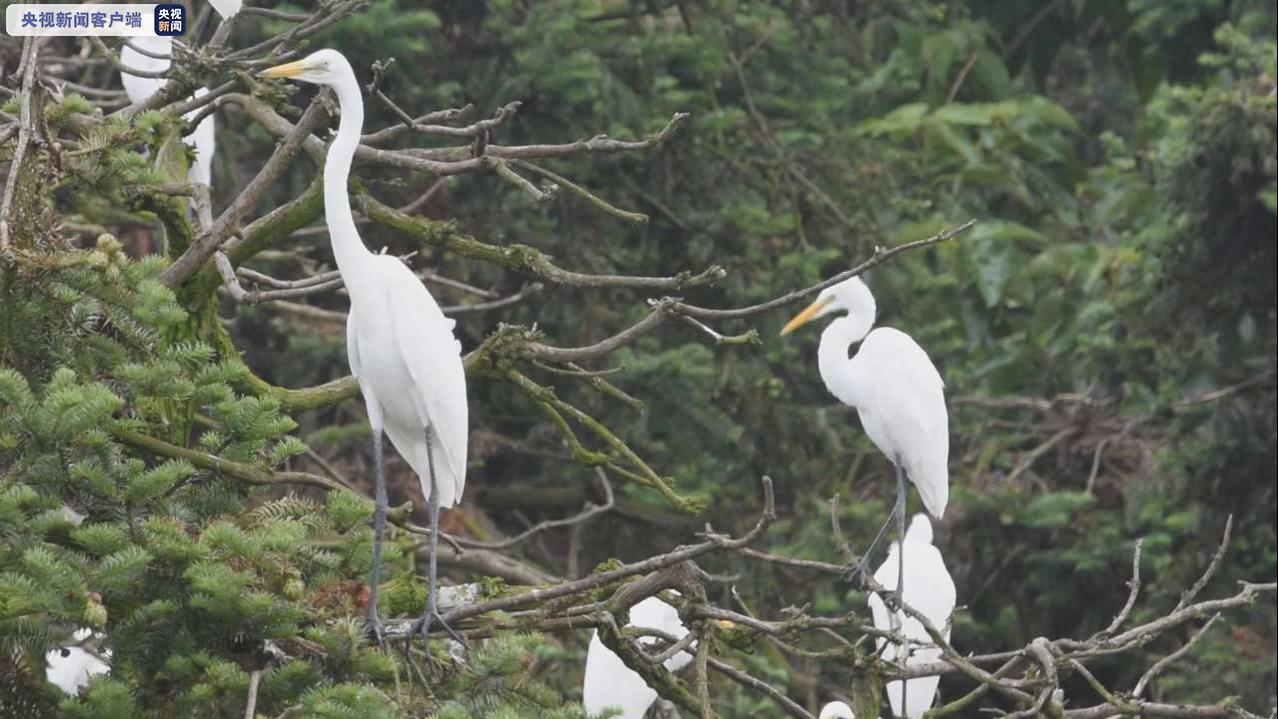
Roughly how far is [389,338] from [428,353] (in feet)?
0.30

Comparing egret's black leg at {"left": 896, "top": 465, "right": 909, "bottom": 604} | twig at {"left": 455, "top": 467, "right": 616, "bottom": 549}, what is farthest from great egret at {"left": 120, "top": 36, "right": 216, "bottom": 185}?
egret's black leg at {"left": 896, "top": 465, "right": 909, "bottom": 604}

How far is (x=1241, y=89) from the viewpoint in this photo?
825 cm

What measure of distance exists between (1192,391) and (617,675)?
410cm

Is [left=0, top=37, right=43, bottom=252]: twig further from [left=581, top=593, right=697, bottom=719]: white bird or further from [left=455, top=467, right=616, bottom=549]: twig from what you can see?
[left=581, top=593, right=697, bottom=719]: white bird

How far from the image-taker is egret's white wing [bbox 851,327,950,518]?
554cm

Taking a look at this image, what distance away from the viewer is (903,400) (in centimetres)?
554

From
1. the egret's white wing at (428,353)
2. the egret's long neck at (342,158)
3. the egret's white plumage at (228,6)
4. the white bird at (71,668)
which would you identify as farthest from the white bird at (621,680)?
the egret's white plumage at (228,6)

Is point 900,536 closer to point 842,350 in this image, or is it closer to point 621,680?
point 842,350

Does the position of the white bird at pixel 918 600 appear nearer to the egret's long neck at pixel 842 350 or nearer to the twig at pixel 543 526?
the egret's long neck at pixel 842 350

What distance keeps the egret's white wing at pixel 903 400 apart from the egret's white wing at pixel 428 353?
1369 mm

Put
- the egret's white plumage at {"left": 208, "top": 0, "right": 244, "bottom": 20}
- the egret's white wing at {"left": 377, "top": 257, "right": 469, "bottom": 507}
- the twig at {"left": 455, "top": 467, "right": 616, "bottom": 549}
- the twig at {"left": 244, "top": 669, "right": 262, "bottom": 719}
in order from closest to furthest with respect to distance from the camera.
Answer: the twig at {"left": 244, "top": 669, "right": 262, "bottom": 719}, the egret's white wing at {"left": 377, "top": 257, "right": 469, "bottom": 507}, the egret's white plumage at {"left": 208, "top": 0, "right": 244, "bottom": 20}, the twig at {"left": 455, "top": 467, "right": 616, "bottom": 549}

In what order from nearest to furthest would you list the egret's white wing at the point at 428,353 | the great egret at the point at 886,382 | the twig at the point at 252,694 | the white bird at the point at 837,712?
the twig at the point at 252,694 → the egret's white wing at the point at 428,353 → the great egret at the point at 886,382 → the white bird at the point at 837,712

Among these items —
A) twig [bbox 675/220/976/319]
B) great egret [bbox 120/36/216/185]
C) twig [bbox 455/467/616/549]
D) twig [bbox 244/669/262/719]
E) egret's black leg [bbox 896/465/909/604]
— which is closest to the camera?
twig [bbox 244/669/262/719]

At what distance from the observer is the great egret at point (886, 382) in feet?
18.2
